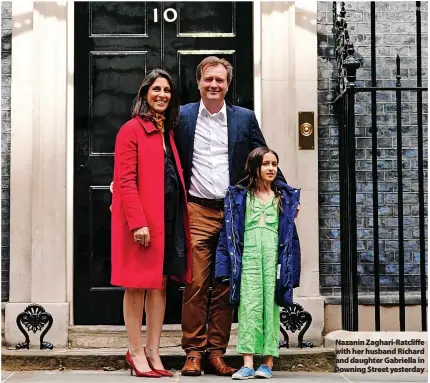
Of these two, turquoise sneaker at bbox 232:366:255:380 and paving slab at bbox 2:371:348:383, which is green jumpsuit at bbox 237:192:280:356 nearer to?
turquoise sneaker at bbox 232:366:255:380

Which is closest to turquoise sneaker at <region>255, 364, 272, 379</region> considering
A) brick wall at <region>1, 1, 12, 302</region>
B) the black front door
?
the black front door

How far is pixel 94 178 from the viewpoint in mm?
A: 6316

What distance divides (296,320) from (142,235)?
1650mm

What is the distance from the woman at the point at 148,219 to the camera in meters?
5.01

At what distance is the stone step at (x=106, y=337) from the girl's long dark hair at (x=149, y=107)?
66.5 inches

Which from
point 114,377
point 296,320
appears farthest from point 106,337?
point 296,320

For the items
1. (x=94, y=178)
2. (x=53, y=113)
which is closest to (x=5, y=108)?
(x=53, y=113)

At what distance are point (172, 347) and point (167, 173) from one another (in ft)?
5.04

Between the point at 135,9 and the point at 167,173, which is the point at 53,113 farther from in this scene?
the point at 167,173

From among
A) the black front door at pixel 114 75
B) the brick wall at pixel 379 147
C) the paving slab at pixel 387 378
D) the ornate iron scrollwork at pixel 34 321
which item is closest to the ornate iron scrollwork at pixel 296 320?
the brick wall at pixel 379 147

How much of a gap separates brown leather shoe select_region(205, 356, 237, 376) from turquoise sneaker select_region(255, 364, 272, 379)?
18cm

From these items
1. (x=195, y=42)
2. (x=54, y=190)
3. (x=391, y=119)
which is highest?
(x=195, y=42)

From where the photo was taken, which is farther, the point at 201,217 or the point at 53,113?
the point at 53,113

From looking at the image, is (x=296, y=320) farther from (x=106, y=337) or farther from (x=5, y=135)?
(x=5, y=135)
